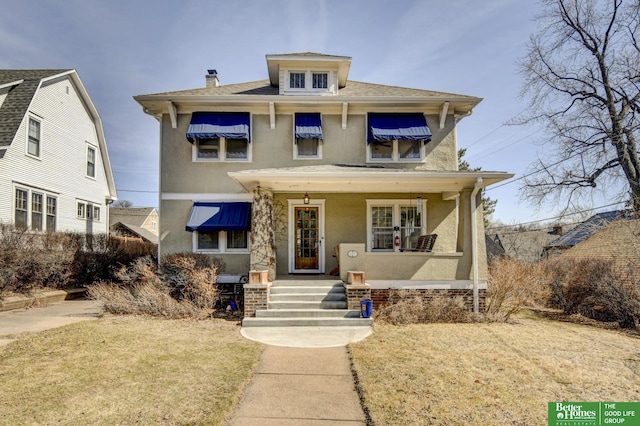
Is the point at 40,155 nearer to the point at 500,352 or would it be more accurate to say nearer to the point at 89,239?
the point at 89,239

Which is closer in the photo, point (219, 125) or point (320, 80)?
point (219, 125)

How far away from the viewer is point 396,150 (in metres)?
12.6

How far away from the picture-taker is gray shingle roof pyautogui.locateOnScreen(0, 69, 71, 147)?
45.7ft

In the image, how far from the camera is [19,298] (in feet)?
36.0

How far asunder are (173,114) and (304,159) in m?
4.75

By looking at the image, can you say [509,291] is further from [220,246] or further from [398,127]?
[220,246]

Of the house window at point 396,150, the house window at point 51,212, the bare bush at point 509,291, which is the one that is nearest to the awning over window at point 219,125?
the house window at point 396,150

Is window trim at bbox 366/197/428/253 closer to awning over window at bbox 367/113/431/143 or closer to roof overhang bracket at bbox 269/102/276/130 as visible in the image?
awning over window at bbox 367/113/431/143

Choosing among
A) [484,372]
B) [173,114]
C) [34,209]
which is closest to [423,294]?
[484,372]

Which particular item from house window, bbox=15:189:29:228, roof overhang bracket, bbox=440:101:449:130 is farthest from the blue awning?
house window, bbox=15:189:29:228

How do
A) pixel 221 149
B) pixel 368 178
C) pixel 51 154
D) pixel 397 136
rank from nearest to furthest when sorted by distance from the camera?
pixel 368 178 < pixel 397 136 < pixel 221 149 < pixel 51 154

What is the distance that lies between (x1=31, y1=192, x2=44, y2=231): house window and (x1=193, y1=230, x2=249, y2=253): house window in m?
8.85

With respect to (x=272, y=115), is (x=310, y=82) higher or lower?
higher

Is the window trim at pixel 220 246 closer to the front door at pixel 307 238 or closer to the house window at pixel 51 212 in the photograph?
the front door at pixel 307 238
